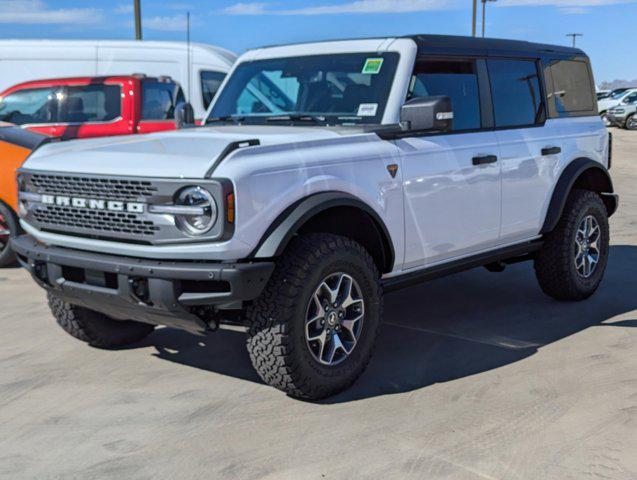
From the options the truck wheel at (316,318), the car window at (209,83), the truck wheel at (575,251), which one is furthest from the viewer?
the car window at (209,83)

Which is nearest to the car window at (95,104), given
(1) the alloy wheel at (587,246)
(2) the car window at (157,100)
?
(2) the car window at (157,100)

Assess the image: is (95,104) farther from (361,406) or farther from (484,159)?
(361,406)

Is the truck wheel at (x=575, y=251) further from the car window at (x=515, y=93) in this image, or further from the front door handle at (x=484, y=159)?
the front door handle at (x=484, y=159)

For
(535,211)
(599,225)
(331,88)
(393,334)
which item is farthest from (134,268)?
(599,225)

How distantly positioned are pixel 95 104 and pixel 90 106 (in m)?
0.07

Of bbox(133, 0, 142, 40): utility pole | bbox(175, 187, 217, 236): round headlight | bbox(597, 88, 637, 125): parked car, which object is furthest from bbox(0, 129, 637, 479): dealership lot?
bbox(597, 88, 637, 125): parked car

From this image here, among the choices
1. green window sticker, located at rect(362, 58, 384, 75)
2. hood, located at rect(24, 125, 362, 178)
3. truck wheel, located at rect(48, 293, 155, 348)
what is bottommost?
truck wheel, located at rect(48, 293, 155, 348)

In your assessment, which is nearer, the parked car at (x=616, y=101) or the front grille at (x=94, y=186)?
the front grille at (x=94, y=186)

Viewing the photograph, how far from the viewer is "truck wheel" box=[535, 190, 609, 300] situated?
612 centimetres

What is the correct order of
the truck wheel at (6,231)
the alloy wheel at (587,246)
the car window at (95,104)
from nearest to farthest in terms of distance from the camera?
the alloy wheel at (587,246)
the truck wheel at (6,231)
the car window at (95,104)

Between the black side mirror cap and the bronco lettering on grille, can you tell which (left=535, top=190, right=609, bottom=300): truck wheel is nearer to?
the black side mirror cap

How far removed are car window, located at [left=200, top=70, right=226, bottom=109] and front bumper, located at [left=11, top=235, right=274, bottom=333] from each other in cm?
923

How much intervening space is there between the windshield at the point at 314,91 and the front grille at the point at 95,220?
55.1 inches

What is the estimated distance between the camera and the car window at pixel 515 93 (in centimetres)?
558
